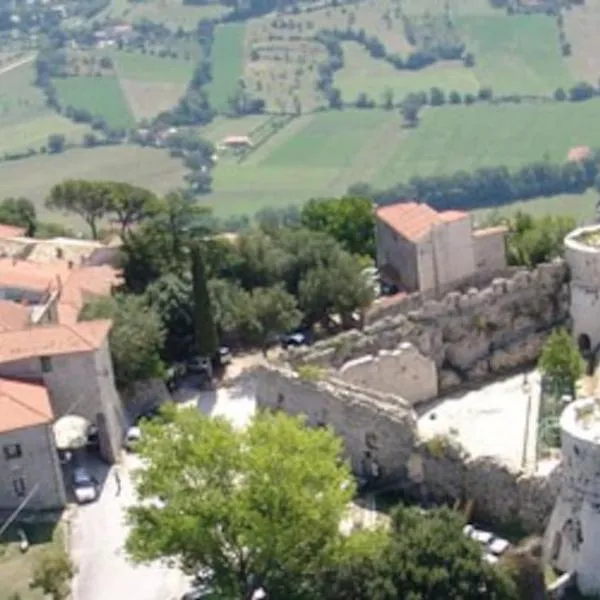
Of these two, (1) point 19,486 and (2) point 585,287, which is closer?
(1) point 19,486

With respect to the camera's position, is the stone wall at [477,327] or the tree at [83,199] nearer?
the stone wall at [477,327]

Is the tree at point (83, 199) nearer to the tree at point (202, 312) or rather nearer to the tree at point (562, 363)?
the tree at point (202, 312)

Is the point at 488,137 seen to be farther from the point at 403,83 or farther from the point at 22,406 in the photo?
the point at 22,406

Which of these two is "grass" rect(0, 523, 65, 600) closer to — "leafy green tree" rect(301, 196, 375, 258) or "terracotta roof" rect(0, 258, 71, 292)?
"terracotta roof" rect(0, 258, 71, 292)

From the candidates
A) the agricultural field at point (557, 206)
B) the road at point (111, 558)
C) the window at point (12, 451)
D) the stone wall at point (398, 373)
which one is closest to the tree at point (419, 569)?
the road at point (111, 558)

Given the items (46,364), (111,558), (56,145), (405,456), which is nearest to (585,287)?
(405,456)

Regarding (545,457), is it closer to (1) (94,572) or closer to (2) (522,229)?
(1) (94,572)
